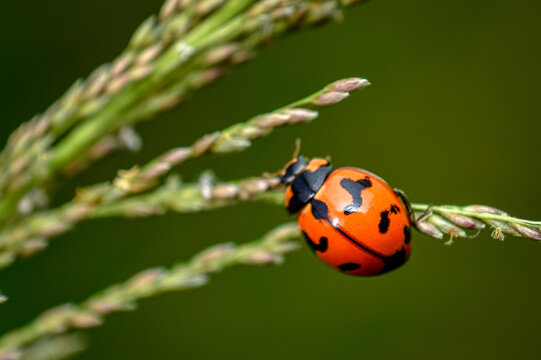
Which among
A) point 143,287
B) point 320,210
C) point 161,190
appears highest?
point 161,190

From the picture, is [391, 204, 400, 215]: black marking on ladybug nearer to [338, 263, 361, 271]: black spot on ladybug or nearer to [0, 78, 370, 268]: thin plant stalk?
[338, 263, 361, 271]: black spot on ladybug

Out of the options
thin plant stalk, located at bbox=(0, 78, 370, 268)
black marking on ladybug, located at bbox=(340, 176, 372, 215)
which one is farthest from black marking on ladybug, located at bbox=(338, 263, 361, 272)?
thin plant stalk, located at bbox=(0, 78, 370, 268)

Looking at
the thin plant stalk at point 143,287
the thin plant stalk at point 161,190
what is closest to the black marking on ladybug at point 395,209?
the thin plant stalk at point 143,287

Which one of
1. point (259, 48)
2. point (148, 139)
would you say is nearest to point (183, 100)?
point (259, 48)

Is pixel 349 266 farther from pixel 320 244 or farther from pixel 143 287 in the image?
pixel 143 287

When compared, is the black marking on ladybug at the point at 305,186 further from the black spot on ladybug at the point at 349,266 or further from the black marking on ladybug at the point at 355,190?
the black spot on ladybug at the point at 349,266

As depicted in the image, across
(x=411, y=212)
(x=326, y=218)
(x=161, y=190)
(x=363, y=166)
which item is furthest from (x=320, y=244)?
(x=363, y=166)

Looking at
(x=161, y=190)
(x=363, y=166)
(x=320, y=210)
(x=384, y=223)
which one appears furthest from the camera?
(x=363, y=166)
